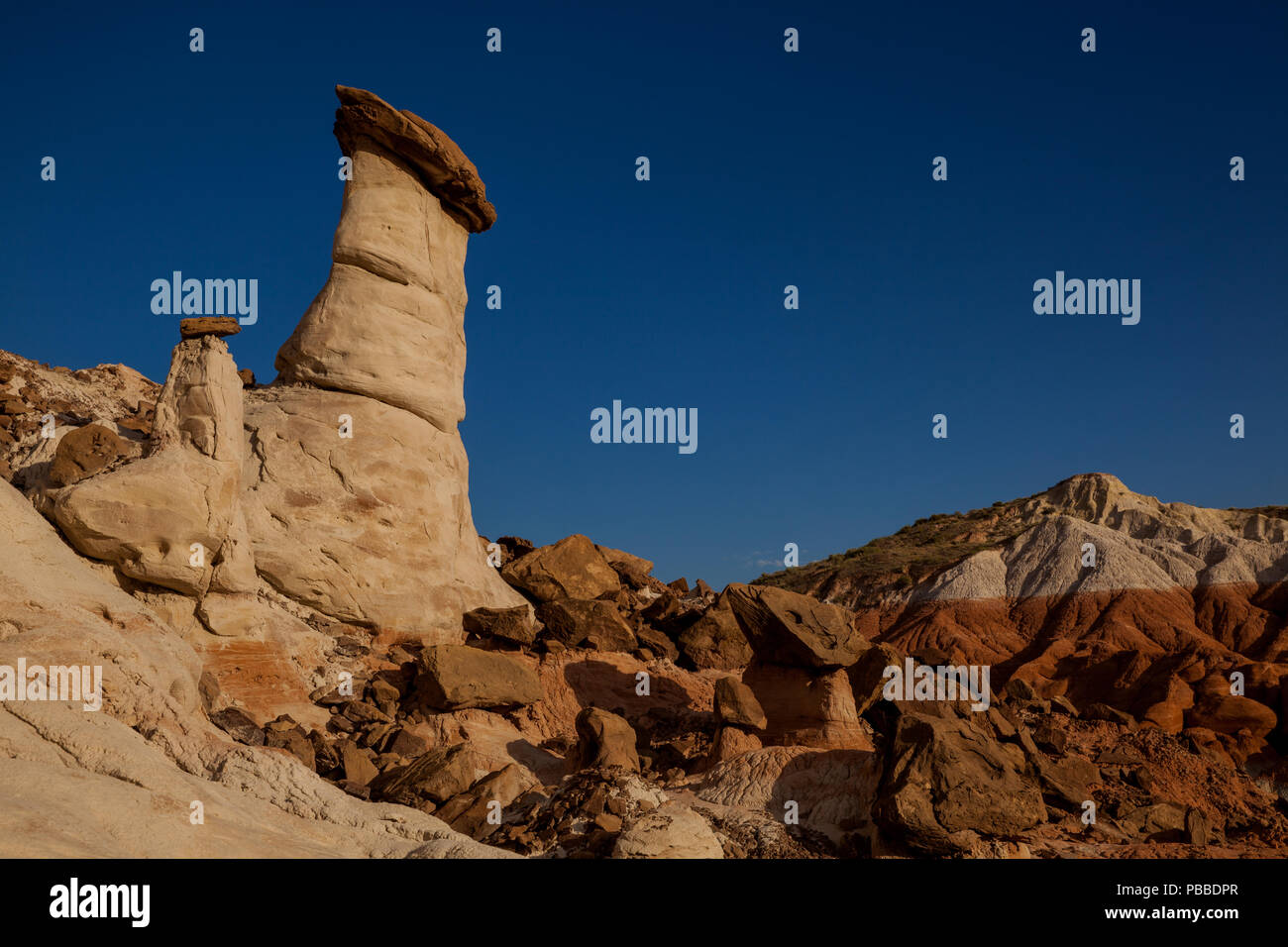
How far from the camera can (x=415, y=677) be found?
46.5 ft

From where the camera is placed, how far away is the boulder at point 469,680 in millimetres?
13641

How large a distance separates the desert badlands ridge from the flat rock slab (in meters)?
0.05

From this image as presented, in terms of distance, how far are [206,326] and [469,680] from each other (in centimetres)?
617

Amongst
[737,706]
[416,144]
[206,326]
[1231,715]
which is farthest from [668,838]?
[1231,715]

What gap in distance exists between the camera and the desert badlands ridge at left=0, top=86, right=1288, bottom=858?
880cm

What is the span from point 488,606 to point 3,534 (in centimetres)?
809

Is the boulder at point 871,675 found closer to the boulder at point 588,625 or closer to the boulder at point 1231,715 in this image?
the boulder at point 588,625

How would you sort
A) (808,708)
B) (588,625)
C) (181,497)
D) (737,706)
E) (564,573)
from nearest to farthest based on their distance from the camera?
(181,497) → (737,706) → (808,708) → (588,625) → (564,573)

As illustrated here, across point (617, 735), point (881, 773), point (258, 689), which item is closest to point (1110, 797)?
point (881, 773)

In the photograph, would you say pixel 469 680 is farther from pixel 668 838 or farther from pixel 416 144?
pixel 416 144

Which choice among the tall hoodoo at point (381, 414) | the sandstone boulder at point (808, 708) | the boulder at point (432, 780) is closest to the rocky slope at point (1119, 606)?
the sandstone boulder at point (808, 708)

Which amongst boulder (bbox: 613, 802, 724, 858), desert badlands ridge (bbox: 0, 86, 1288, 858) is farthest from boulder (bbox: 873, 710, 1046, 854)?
boulder (bbox: 613, 802, 724, 858)

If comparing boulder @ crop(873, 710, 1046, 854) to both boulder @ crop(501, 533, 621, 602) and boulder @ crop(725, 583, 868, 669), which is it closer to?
boulder @ crop(725, 583, 868, 669)
